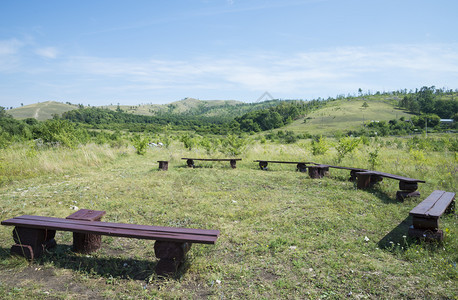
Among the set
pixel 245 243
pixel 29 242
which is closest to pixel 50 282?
pixel 29 242

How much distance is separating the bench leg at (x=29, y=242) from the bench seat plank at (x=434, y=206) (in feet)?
16.2

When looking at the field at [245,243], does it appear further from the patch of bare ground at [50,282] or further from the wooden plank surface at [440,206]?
the wooden plank surface at [440,206]

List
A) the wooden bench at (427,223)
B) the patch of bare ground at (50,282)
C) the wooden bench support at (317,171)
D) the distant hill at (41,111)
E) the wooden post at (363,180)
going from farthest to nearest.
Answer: the distant hill at (41,111)
the wooden bench support at (317,171)
the wooden post at (363,180)
the wooden bench at (427,223)
the patch of bare ground at (50,282)

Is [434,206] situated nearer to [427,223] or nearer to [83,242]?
[427,223]

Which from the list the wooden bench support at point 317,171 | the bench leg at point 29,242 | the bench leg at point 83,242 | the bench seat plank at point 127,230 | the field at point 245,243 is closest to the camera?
the field at point 245,243

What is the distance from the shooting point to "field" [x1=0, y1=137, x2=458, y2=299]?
276 centimetres

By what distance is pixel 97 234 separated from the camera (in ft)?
10.3

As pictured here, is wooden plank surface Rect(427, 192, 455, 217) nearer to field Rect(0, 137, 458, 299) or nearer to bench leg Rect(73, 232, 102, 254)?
field Rect(0, 137, 458, 299)

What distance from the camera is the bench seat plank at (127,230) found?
289 centimetres

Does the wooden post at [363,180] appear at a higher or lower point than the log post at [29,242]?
lower

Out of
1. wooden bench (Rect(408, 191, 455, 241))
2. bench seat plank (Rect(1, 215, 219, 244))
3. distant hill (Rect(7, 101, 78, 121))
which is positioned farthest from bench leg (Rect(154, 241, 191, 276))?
distant hill (Rect(7, 101, 78, 121))

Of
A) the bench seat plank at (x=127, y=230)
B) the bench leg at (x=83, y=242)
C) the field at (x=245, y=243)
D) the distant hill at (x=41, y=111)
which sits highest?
the distant hill at (x=41, y=111)

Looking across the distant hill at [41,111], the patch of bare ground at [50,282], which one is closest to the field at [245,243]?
the patch of bare ground at [50,282]

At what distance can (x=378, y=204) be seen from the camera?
5699 mm
